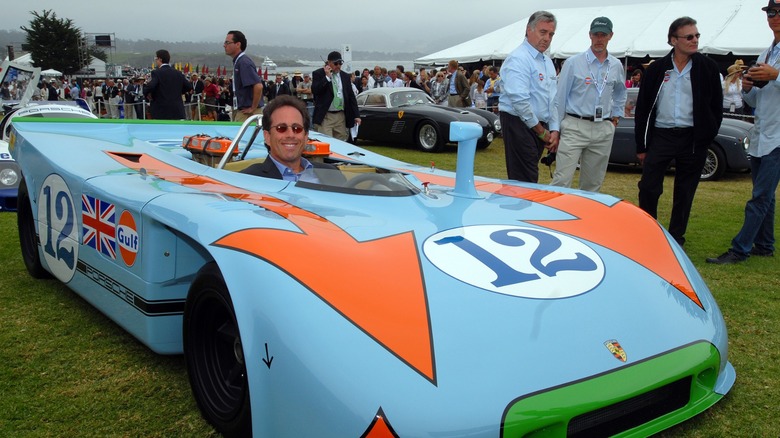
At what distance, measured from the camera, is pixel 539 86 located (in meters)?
4.92

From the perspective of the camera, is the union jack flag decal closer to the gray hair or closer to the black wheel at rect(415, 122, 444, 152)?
the gray hair

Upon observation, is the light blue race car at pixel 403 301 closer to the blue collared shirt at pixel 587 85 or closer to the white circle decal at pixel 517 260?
the white circle decal at pixel 517 260

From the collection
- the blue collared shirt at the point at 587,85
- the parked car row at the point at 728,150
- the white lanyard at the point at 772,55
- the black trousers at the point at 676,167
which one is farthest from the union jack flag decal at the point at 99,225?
the parked car row at the point at 728,150

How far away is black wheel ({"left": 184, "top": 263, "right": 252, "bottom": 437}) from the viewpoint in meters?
2.30

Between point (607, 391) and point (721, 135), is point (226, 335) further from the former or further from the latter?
point (721, 135)

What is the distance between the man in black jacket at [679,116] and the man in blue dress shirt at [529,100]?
0.71 metres

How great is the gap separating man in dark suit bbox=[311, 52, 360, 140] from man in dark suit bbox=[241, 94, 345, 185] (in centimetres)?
566

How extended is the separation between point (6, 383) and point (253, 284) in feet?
5.21

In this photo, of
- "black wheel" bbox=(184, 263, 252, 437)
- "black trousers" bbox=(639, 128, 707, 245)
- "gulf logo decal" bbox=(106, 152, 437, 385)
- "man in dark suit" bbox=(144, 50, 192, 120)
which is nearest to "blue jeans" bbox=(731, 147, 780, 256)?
"black trousers" bbox=(639, 128, 707, 245)

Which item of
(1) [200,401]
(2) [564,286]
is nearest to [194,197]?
(1) [200,401]

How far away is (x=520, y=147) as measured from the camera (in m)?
4.91

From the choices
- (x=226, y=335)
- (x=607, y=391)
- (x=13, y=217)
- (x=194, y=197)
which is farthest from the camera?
(x=13, y=217)

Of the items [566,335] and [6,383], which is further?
[6,383]

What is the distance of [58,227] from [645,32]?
17.6 metres
